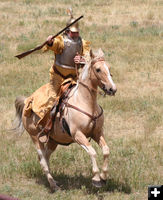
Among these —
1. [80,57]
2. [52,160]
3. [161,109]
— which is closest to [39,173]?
[52,160]

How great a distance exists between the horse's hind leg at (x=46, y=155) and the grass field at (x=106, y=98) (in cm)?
21

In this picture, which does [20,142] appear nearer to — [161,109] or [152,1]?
[161,109]

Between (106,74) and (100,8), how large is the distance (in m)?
21.7

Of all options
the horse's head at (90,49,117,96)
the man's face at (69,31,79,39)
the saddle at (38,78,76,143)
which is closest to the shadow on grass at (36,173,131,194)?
the saddle at (38,78,76,143)

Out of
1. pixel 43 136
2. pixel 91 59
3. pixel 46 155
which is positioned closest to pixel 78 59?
pixel 91 59

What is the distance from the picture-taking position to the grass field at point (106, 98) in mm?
9758

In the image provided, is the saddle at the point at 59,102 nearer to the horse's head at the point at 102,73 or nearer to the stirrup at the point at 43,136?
the stirrup at the point at 43,136

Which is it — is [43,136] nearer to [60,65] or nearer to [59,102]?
[59,102]

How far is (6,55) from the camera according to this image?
20781 mm

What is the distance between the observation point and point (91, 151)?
867 centimetres

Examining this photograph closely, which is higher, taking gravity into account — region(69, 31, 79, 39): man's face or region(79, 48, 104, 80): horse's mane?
region(69, 31, 79, 39): man's face

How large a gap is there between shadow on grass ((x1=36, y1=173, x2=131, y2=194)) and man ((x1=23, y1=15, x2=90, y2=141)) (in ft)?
3.60

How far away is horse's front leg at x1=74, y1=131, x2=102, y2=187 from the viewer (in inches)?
338

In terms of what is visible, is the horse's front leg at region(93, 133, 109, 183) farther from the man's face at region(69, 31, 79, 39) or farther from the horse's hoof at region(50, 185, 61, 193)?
the man's face at region(69, 31, 79, 39)
